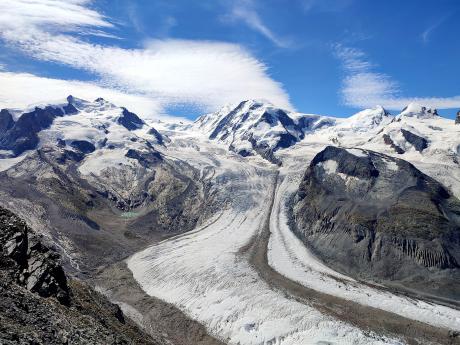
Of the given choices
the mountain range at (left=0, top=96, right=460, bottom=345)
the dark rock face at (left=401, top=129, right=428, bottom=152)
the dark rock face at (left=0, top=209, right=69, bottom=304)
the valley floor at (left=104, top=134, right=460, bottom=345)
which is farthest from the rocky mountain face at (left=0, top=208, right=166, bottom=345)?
the dark rock face at (left=401, top=129, right=428, bottom=152)

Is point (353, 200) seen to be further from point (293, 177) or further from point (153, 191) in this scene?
point (153, 191)

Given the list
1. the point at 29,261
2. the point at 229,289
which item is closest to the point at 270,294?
the point at 229,289

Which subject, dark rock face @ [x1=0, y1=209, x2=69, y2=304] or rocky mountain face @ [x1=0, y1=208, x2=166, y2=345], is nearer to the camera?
rocky mountain face @ [x1=0, y1=208, x2=166, y2=345]

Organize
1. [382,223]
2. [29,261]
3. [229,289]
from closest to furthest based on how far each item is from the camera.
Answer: [29,261]
[229,289]
[382,223]

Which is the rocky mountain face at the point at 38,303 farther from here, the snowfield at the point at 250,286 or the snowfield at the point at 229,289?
the snowfield at the point at 250,286

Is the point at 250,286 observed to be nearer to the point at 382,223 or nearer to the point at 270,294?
the point at 270,294

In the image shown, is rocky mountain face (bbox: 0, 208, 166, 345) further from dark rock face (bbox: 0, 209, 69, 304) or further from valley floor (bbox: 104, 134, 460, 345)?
valley floor (bbox: 104, 134, 460, 345)
